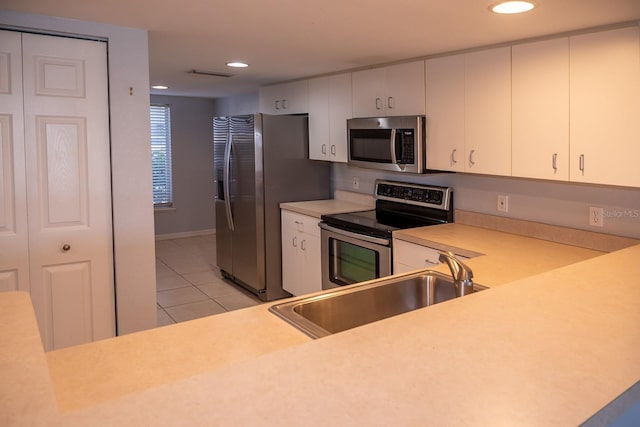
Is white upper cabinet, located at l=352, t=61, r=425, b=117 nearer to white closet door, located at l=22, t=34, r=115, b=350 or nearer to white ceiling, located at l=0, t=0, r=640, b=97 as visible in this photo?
white ceiling, located at l=0, t=0, r=640, b=97

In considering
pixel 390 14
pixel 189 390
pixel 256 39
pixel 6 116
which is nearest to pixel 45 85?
pixel 6 116

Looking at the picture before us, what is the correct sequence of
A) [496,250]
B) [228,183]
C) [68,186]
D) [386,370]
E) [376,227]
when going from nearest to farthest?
[386,370]
[68,186]
[496,250]
[376,227]
[228,183]

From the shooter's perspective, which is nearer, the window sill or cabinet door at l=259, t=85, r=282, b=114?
cabinet door at l=259, t=85, r=282, b=114

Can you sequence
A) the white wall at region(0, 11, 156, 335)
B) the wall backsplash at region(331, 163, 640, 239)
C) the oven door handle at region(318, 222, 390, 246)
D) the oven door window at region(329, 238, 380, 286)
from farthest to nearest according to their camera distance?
the oven door window at region(329, 238, 380, 286) < the oven door handle at region(318, 222, 390, 246) < the wall backsplash at region(331, 163, 640, 239) < the white wall at region(0, 11, 156, 335)

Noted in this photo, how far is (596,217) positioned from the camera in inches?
112

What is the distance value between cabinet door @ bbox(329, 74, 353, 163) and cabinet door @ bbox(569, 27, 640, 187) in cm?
192

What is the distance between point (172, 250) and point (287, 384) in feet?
19.8

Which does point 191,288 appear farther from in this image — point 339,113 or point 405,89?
point 405,89

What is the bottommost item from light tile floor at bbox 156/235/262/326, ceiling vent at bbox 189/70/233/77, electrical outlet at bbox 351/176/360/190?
light tile floor at bbox 156/235/262/326

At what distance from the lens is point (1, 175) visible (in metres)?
2.40

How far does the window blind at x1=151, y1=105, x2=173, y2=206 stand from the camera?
7.17 meters

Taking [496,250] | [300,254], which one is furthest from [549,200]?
[300,254]

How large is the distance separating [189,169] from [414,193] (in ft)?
14.5

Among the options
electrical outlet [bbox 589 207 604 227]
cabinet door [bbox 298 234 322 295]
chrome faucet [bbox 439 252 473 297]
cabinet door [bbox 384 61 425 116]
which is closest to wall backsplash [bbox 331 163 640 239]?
electrical outlet [bbox 589 207 604 227]
